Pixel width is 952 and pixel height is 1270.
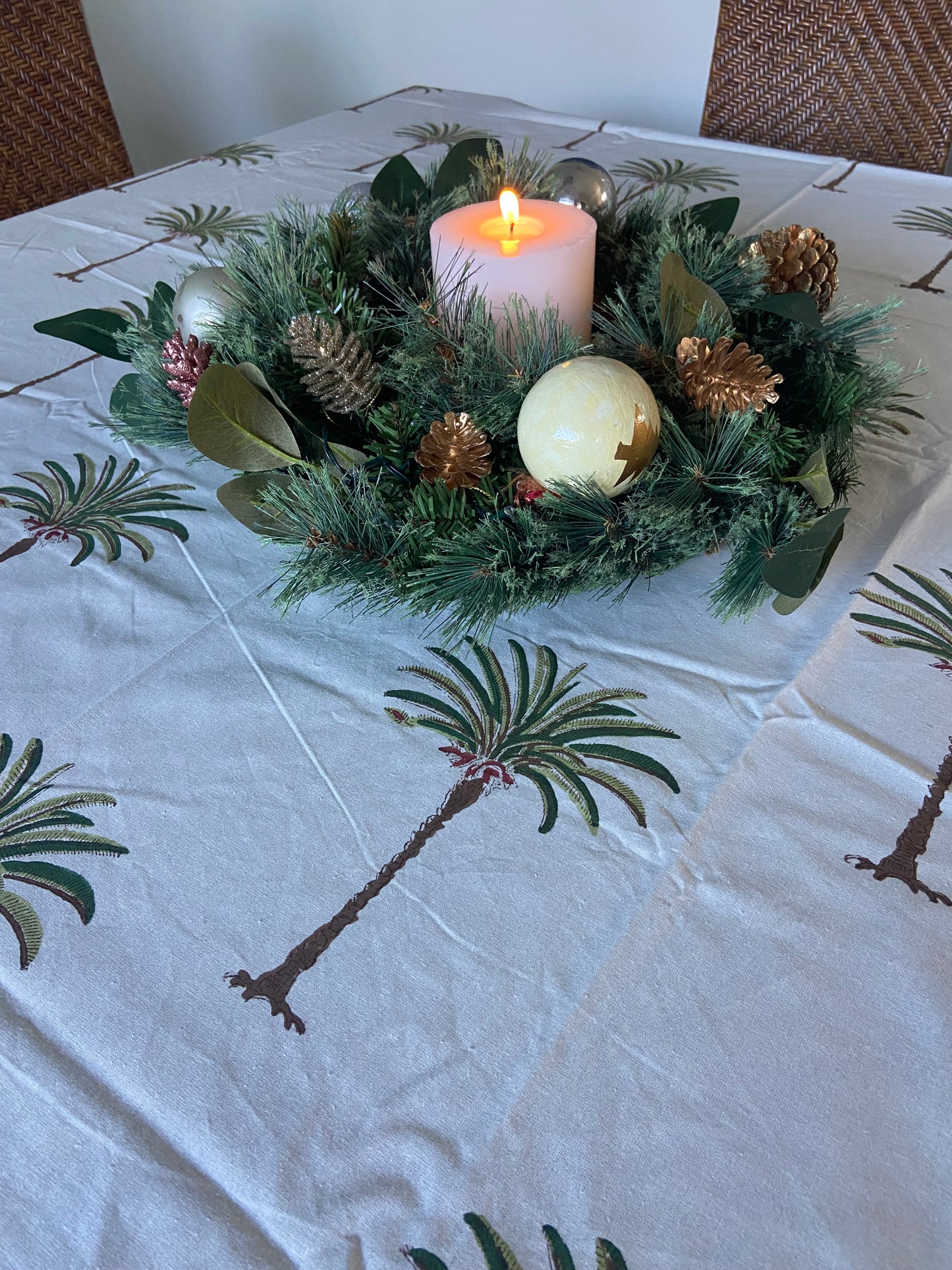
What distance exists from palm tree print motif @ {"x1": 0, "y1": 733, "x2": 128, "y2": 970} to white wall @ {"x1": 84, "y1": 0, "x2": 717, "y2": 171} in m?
1.85

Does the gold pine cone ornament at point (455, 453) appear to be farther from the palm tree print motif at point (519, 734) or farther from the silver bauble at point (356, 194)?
the silver bauble at point (356, 194)

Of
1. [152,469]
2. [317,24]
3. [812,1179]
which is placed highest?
[317,24]

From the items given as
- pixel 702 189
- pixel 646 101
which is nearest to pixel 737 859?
pixel 702 189

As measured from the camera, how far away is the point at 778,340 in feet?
1.66

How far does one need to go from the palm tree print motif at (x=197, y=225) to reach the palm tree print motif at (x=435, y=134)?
0.26m

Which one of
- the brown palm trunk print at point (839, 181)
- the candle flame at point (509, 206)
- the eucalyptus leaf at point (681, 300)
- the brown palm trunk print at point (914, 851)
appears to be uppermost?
the candle flame at point (509, 206)

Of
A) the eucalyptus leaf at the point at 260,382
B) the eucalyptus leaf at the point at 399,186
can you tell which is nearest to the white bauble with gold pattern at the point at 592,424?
the eucalyptus leaf at the point at 260,382

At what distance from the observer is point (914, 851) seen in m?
0.35

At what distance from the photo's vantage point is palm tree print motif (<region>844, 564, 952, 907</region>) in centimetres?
34

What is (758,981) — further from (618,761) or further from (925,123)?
(925,123)

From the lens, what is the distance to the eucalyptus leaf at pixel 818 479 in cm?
39

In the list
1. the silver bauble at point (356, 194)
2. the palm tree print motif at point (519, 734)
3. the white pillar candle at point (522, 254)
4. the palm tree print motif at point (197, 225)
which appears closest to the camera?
the palm tree print motif at point (519, 734)

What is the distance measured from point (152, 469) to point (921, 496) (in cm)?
47

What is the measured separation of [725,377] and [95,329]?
38 cm
